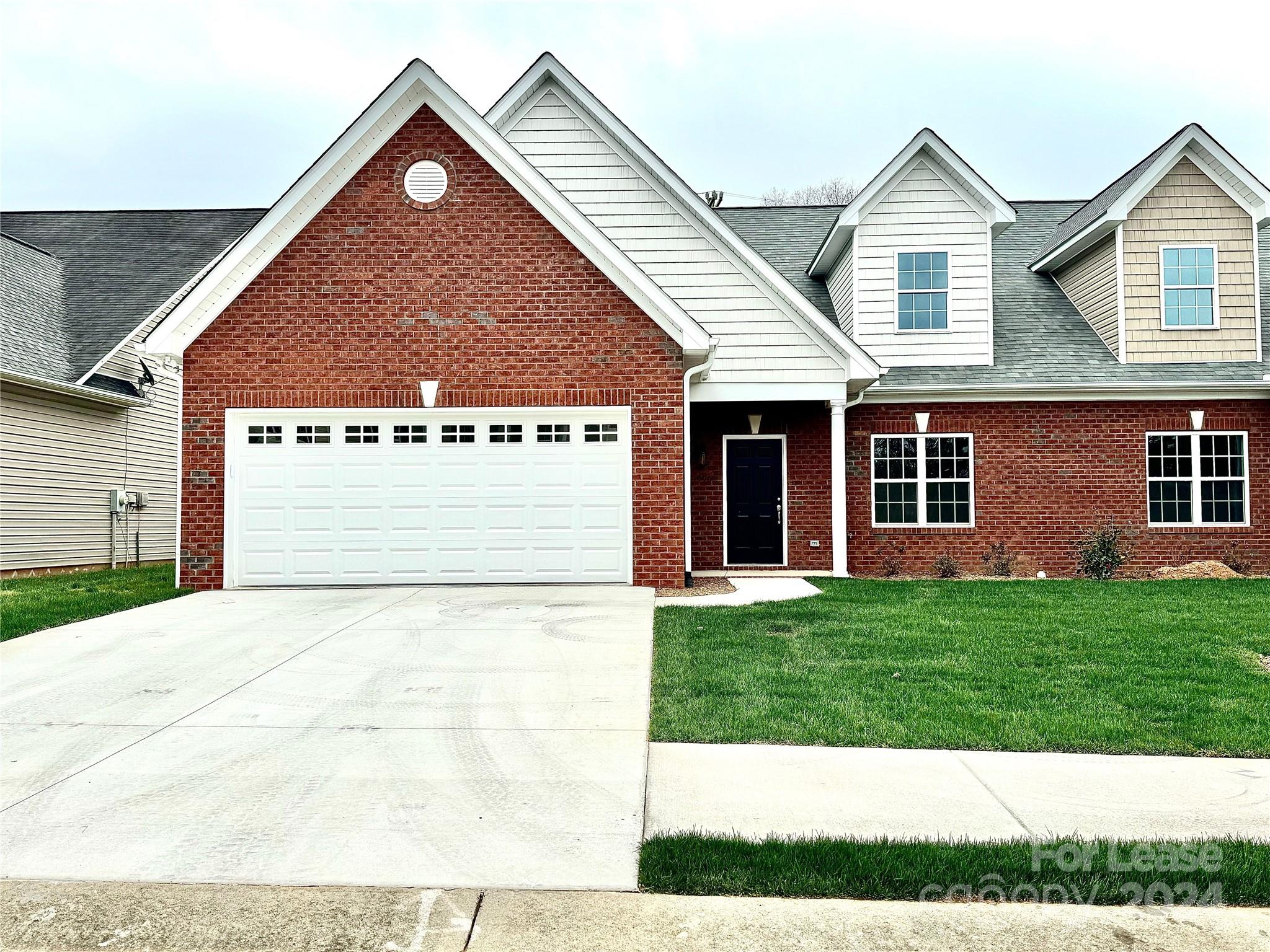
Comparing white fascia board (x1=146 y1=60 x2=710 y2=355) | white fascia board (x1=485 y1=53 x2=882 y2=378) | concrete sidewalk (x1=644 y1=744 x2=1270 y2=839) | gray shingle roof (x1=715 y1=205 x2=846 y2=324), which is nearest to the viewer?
concrete sidewalk (x1=644 y1=744 x2=1270 y2=839)

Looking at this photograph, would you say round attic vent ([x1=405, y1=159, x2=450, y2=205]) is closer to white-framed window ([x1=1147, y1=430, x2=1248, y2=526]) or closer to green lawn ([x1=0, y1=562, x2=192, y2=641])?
green lawn ([x1=0, y1=562, x2=192, y2=641])

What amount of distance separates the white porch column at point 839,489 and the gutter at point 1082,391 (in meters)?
1.37

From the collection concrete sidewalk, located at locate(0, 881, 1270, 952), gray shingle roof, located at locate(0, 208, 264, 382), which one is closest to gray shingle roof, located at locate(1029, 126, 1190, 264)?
concrete sidewalk, located at locate(0, 881, 1270, 952)

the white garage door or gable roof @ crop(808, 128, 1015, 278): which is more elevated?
gable roof @ crop(808, 128, 1015, 278)

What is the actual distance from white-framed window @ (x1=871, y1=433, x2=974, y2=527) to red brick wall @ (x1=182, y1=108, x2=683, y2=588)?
15.7ft

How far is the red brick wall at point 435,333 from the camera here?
466 inches

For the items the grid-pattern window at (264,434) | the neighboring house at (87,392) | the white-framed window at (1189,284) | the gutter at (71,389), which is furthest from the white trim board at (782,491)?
the gutter at (71,389)

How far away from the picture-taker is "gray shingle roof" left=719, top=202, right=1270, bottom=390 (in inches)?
580

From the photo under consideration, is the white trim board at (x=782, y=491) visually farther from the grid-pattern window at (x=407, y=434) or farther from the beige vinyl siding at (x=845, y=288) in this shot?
the grid-pattern window at (x=407, y=434)

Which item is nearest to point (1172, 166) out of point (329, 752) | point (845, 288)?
point (845, 288)

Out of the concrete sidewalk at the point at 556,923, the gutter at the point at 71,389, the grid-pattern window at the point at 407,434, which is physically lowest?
the concrete sidewalk at the point at 556,923

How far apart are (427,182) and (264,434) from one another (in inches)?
161

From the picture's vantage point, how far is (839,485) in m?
13.6

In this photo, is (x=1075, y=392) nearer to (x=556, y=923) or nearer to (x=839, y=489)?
(x=839, y=489)
